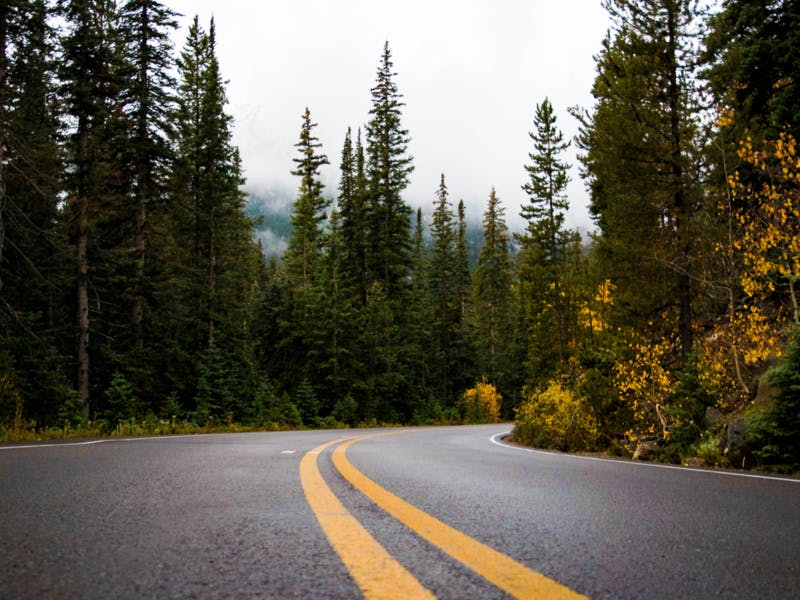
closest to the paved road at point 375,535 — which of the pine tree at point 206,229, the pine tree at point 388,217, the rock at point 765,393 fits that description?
the rock at point 765,393

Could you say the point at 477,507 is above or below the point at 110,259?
below

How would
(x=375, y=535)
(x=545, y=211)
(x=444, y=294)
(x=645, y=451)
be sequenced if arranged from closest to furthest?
1. (x=375, y=535)
2. (x=645, y=451)
3. (x=545, y=211)
4. (x=444, y=294)

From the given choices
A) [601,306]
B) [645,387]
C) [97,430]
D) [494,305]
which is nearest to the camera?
[645,387]

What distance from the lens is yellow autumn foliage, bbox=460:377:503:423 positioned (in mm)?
45562

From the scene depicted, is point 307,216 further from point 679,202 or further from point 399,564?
point 399,564

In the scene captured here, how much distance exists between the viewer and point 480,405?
45.9 meters

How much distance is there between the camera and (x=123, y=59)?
22.5 m

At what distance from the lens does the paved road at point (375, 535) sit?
1.88m

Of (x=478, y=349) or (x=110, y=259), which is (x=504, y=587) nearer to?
(x=110, y=259)

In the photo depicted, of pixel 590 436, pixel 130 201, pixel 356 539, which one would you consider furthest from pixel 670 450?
pixel 130 201

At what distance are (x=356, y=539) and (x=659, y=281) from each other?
44.1 ft

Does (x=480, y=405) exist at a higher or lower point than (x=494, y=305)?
lower

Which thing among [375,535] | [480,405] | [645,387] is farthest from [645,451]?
[480,405]

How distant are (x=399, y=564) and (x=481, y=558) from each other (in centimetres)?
33
